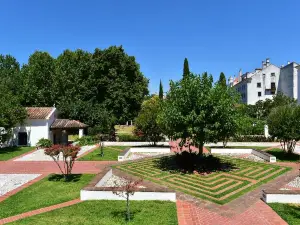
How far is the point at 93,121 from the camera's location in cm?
3934

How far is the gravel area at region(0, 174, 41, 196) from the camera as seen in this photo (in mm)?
14452

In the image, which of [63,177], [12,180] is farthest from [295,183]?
[12,180]

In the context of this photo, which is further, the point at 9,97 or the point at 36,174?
the point at 9,97

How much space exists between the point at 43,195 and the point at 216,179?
31.6 feet

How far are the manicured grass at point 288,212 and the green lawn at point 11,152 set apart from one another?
76.0ft

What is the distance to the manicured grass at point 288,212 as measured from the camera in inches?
364

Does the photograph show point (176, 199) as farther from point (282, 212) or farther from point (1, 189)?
point (1, 189)

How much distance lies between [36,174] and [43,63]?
29.3 metres

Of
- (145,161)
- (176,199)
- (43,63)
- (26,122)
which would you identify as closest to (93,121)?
(26,122)

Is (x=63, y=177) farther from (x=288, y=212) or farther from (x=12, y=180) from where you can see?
(x=288, y=212)

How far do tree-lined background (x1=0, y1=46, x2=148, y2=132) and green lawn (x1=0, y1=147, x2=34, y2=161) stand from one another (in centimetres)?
1030

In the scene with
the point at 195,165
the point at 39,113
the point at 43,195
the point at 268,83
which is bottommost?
the point at 43,195

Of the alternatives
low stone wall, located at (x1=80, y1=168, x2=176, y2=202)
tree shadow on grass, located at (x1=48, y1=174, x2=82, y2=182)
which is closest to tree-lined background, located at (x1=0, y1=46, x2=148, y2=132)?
tree shadow on grass, located at (x1=48, y1=174, x2=82, y2=182)

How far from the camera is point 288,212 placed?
10094 mm
